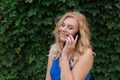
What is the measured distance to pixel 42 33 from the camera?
503 centimetres

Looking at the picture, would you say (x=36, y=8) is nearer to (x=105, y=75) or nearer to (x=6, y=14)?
(x=6, y=14)

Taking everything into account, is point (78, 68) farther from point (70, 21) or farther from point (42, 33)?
point (42, 33)

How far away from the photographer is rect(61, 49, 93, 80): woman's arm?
9.89 ft

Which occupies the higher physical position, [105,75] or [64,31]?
[64,31]

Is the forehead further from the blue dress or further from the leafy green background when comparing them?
the leafy green background

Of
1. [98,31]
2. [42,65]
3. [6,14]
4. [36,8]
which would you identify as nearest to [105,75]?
[98,31]

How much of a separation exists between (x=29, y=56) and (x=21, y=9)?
75 centimetres

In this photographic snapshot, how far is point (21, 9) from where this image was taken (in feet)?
16.2

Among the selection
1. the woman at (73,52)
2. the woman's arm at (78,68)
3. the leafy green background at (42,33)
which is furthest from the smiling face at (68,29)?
the leafy green background at (42,33)

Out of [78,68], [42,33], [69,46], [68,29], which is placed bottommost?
[42,33]

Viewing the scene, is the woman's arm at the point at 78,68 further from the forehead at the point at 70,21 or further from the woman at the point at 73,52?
the forehead at the point at 70,21

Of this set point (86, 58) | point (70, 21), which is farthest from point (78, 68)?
point (70, 21)

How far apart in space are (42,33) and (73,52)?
1864 mm

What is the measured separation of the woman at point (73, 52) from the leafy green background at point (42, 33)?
1.56 m
